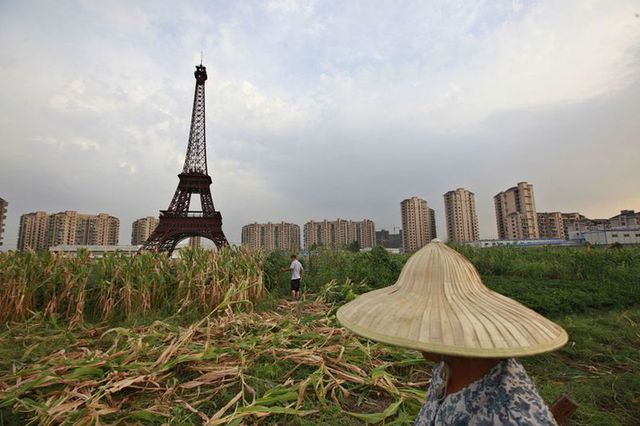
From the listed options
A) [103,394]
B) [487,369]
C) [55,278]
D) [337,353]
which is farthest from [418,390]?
[55,278]

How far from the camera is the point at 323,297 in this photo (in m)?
6.15

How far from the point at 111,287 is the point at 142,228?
55709 mm

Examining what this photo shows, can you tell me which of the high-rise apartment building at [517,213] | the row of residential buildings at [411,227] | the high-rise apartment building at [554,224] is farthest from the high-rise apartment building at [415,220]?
the high-rise apartment building at [554,224]

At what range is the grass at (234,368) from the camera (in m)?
2.30

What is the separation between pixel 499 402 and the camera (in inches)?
36.0

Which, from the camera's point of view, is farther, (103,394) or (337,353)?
(337,353)

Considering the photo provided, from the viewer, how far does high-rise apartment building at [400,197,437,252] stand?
45.3 m

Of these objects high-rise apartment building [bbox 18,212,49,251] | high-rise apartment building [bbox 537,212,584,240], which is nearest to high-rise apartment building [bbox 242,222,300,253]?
high-rise apartment building [bbox 18,212,49,251]

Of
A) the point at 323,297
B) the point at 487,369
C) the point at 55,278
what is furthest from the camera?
the point at 323,297

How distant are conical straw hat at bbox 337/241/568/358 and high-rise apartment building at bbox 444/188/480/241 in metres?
44.5

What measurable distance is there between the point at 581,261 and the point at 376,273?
257 inches

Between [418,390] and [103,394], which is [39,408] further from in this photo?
[418,390]

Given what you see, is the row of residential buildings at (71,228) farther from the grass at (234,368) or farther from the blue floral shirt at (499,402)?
the blue floral shirt at (499,402)

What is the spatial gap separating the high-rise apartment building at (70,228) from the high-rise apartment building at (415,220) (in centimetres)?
4620
